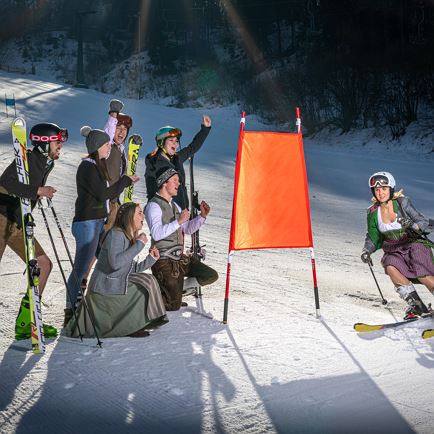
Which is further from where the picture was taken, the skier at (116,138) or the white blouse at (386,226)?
the skier at (116,138)

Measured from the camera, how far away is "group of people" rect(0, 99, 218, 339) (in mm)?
5195

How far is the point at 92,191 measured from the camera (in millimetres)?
5590

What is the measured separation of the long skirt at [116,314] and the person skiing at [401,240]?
83.4 inches

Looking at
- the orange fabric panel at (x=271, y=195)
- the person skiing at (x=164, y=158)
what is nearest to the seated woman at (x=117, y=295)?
the orange fabric panel at (x=271, y=195)

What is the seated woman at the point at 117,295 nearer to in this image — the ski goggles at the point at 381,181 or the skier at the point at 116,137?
the skier at the point at 116,137

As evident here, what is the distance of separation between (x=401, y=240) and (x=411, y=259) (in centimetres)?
20

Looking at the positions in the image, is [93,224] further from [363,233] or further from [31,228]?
[363,233]

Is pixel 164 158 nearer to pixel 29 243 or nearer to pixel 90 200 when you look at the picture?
pixel 90 200

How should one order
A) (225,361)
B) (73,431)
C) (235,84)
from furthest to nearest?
(235,84) → (225,361) → (73,431)

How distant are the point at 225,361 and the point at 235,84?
1313 inches

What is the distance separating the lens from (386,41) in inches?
1099

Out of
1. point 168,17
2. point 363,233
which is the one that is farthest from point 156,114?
point 168,17

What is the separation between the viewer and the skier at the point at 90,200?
5570 mm

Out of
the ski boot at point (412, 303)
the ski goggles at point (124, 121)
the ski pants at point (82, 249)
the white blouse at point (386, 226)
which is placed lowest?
the ski boot at point (412, 303)
